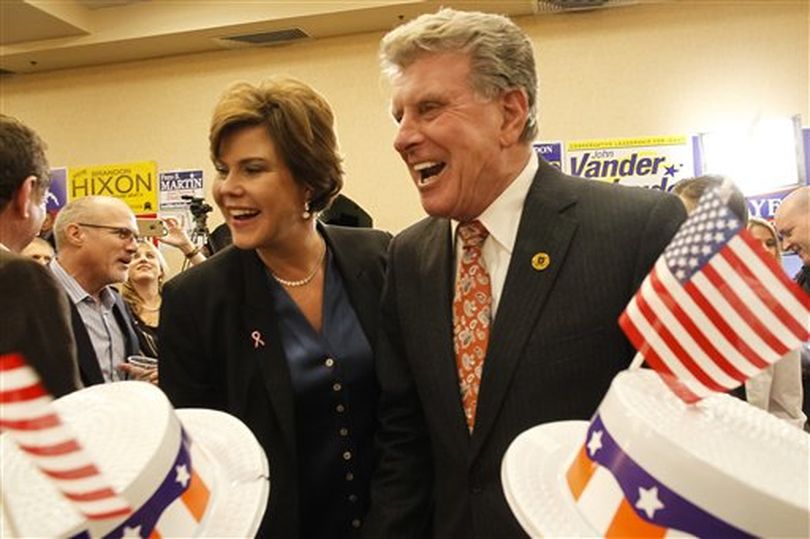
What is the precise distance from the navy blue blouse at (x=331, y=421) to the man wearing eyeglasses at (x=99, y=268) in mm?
1790

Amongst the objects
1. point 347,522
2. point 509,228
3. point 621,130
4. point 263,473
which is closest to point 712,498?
point 263,473

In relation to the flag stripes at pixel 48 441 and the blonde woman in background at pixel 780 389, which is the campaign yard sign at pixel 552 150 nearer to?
the blonde woman in background at pixel 780 389

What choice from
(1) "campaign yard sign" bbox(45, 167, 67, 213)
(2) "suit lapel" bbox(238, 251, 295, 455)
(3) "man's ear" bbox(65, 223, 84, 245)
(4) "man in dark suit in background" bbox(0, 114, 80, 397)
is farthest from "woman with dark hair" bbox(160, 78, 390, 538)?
(1) "campaign yard sign" bbox(45, 167, 67, 213)

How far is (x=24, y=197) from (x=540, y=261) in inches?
58.1

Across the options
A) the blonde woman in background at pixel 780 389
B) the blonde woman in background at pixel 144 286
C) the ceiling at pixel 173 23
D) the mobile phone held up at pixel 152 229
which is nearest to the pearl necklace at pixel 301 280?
the blonde woman in background at pixel 780 389

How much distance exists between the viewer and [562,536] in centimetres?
89

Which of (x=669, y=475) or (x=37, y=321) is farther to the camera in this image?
(x=37, y=321)

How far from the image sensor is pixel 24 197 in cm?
205

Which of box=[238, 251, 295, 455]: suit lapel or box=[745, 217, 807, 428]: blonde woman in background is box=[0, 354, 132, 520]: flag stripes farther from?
box=[745, 217, 807, 428]: blonde woman in background

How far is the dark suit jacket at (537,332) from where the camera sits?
1.43 m

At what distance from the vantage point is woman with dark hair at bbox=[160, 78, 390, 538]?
1785 mm

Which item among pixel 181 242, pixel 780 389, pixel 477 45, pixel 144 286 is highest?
pixel 477 45

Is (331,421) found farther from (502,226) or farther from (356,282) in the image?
(502,226)

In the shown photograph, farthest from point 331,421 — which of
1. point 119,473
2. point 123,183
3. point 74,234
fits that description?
point 123,183
